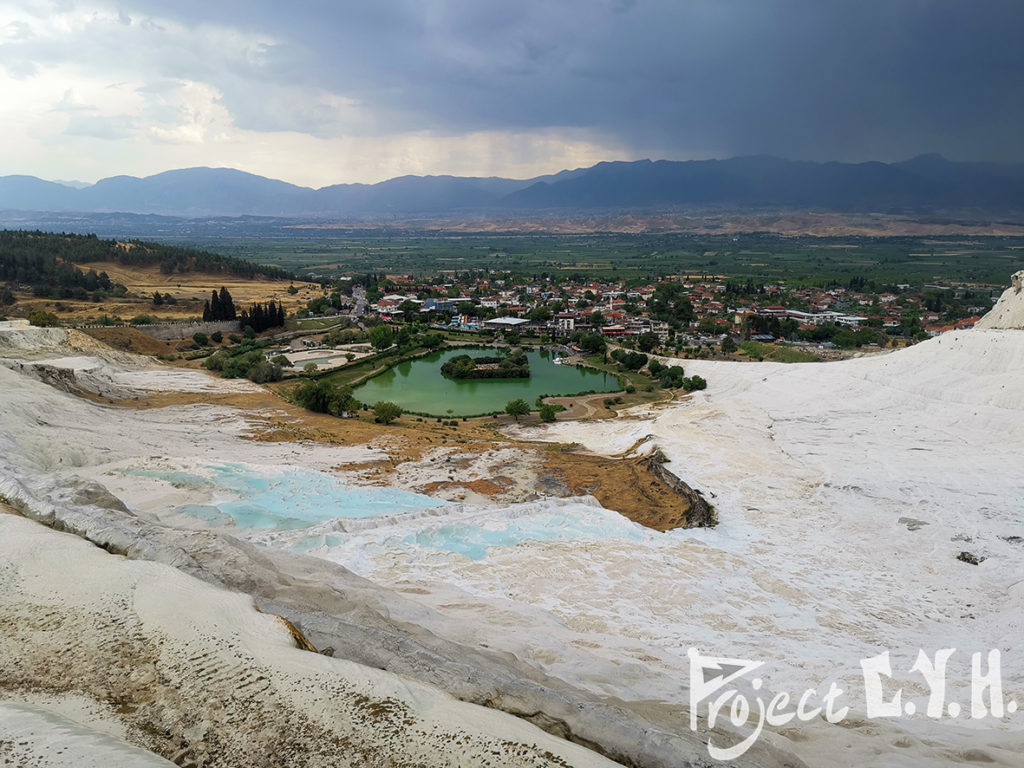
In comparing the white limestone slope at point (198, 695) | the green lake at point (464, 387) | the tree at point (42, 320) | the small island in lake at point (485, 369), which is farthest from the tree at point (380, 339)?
the white limestone slope at point (198, 695)

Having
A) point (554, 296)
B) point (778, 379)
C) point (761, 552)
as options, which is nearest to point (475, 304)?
point (554, 296)

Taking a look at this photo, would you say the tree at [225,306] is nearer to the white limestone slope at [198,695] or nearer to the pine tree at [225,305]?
the pine tree at [225,305]

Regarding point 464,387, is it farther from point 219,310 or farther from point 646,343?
point 219,310

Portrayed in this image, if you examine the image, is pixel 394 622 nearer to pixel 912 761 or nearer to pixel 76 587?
pixel 76 587

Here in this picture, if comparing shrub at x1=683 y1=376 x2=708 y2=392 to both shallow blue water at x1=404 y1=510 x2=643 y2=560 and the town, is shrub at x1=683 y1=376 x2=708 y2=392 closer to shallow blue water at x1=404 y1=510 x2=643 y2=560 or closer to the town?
the town

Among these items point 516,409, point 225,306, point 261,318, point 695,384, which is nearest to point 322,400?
point 516,409
